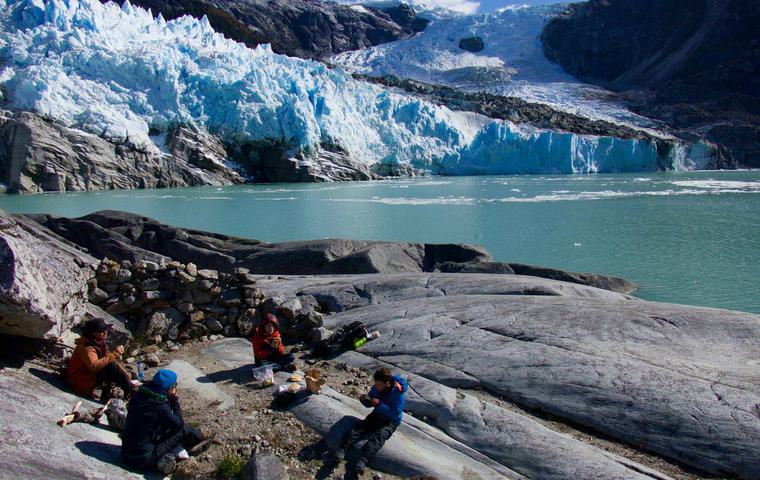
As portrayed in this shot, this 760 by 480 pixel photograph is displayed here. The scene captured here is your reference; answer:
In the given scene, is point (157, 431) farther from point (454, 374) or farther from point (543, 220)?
point (543, 220)

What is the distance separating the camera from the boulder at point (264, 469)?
4109 mm

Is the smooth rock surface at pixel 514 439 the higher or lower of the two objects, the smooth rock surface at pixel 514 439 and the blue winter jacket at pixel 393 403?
the lower

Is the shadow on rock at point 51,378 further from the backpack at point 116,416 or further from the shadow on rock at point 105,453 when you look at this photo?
Result: the shadow on rock at point 105,453

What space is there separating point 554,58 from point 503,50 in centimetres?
988

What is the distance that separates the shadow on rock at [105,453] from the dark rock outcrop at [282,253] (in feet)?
30.0

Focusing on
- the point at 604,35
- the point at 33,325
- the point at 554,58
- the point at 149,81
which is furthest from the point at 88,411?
the point at 604,35

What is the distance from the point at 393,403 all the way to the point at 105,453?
2.23 meters

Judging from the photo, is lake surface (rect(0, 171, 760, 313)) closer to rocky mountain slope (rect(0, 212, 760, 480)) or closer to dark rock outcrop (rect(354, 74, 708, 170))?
rocky mountain slope (rect(0, 212, 760, 480))

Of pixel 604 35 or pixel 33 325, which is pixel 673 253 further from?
pixel 604 35

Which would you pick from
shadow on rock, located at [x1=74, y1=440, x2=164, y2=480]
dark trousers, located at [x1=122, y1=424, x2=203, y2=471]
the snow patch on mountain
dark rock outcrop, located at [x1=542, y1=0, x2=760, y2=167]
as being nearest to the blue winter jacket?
dark trousers, located at [x1=122, y1=424, x2=203, y2=471]

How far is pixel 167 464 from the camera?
417 centimetres

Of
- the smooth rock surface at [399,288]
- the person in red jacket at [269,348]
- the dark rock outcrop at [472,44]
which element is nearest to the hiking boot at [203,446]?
the person in red jacket at [269,348]

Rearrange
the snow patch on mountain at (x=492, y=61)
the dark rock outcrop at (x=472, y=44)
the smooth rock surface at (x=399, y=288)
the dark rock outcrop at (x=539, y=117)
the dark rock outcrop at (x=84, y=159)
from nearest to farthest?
the smooth rock surface at (x=399, y=288) → the dark rock outcrop at (x=84, y=159) → the dark rock outcrop at (x=539, y=117) → the snow patch on mountain at (x=492, y=61) → the dark rock outcrop at (x=472, y=44)

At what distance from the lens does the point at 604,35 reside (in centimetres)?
10894
